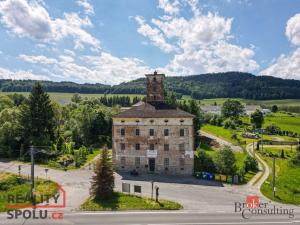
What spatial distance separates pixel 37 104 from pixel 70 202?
33443mm

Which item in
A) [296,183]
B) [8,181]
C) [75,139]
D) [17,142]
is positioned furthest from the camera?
[75,139]

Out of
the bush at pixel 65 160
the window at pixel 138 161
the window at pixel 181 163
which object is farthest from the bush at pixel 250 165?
the bush at pixel 65 160

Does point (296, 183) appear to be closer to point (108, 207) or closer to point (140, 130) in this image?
point (140, 130)

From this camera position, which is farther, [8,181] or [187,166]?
[187,166]

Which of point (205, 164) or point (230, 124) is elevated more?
point (230, 124)

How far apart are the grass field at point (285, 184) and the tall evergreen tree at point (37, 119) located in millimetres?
41028

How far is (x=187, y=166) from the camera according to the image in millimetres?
45688

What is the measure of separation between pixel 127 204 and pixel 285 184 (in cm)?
2660

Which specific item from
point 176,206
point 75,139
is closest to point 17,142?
point 75,139

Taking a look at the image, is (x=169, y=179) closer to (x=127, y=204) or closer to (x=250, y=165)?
(x=127, y=204)

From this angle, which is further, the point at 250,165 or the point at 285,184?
the point at 250,165

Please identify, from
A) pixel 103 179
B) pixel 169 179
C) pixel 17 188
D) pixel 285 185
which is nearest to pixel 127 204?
pixel 103 179

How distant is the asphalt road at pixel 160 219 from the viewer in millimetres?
25859

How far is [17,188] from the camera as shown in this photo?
36594mm
